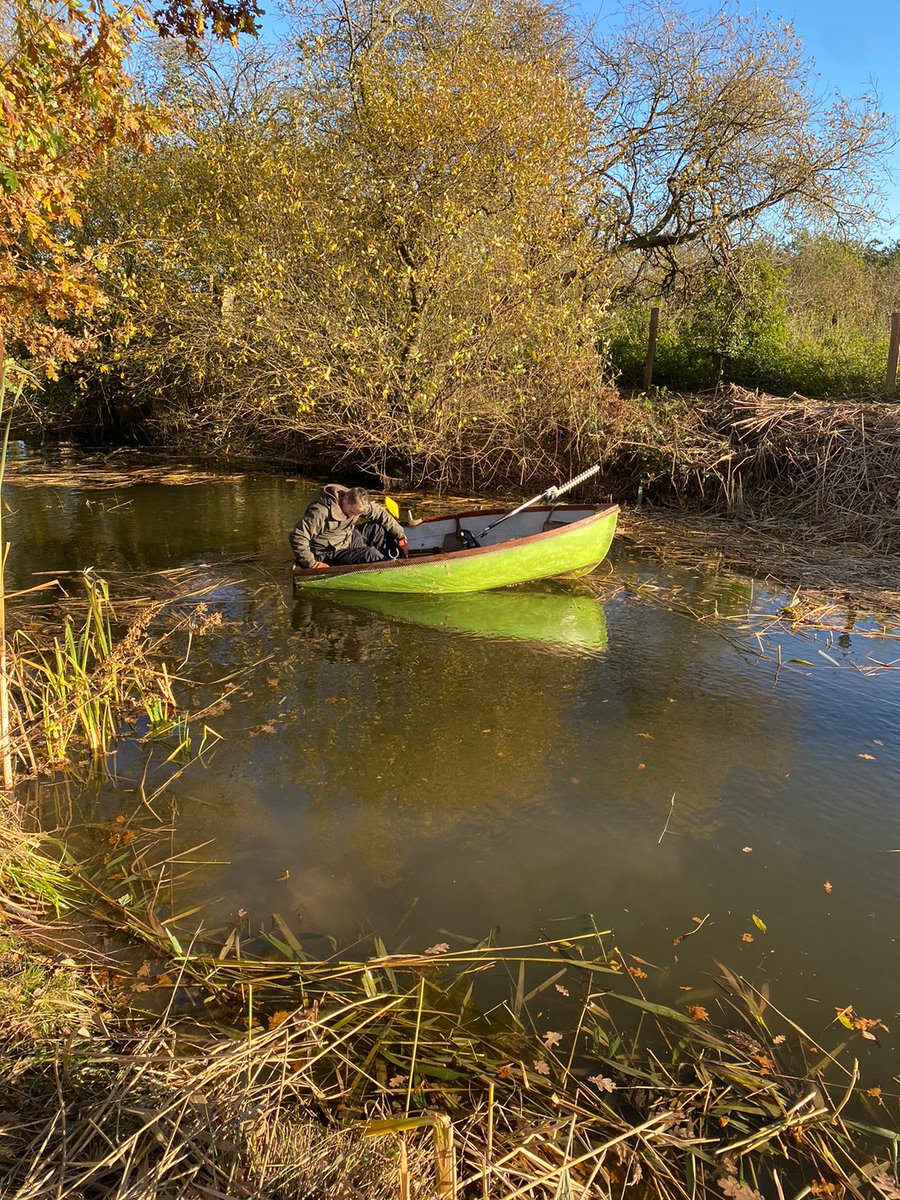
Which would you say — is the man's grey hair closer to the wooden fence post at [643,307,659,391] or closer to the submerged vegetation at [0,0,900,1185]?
the submerged vegetation at [0,0,900,1185]

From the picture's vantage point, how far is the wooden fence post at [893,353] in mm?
11898

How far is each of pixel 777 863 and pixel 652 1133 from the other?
1.90 metres

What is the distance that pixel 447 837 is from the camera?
4211mm

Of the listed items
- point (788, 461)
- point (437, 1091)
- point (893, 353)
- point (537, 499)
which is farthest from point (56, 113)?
point (893, 353)

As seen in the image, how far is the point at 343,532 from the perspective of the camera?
323 inches

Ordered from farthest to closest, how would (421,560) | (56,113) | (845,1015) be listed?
(421,560) → (56,113) → (845,1015)

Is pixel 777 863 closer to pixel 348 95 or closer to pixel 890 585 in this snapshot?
pixel 890 585

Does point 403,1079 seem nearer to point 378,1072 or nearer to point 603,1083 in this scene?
point 378,1072

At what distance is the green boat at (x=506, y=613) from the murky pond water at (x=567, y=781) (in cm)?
3

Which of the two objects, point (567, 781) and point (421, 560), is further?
point (421, 560)

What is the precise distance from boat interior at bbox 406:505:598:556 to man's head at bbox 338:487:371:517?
4.51 ft

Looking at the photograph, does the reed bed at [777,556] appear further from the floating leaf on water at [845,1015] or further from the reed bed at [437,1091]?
the reed bed at [437,1091]

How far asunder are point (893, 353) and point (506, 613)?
8752mm

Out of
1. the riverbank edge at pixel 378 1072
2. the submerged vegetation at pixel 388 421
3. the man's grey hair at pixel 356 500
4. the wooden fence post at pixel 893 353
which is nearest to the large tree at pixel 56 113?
the submerged vegetation at pixel 388 421
